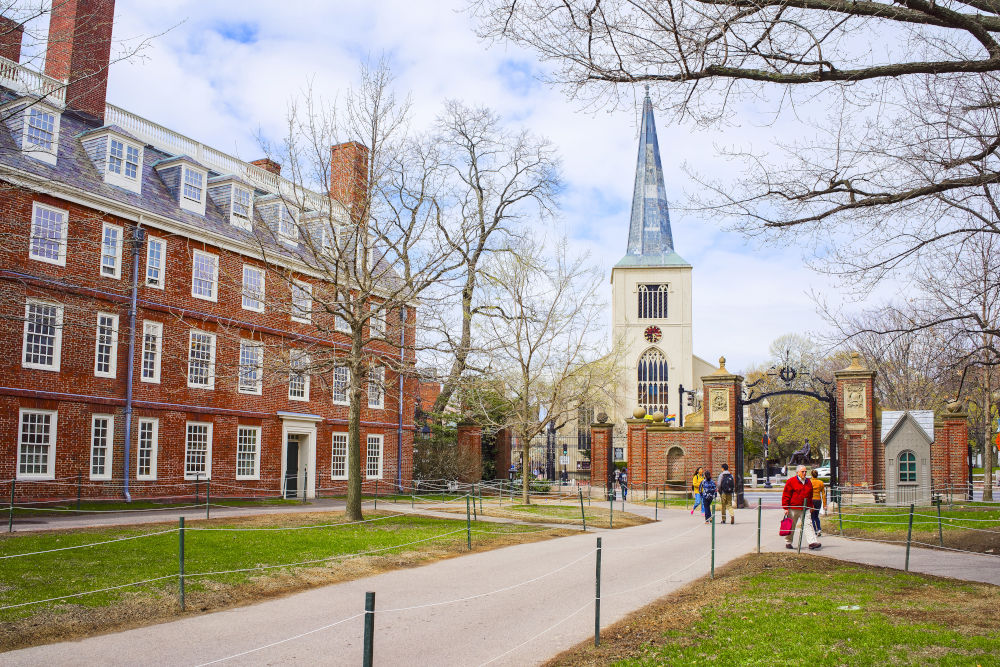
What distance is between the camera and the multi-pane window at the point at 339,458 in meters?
34.4

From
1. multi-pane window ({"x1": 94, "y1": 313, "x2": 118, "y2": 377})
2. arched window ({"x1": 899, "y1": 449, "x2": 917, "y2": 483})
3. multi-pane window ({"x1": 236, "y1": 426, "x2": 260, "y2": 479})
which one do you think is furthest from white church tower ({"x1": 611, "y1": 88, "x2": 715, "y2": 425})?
multi-pane window ({"x1": 94, "y1": 313, "x2": 118, "y2": 377})

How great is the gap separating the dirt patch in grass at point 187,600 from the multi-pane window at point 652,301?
77.4m

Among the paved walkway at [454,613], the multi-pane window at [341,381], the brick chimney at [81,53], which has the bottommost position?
the paved walkway at [454,613]

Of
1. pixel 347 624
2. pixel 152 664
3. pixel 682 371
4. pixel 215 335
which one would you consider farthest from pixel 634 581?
pixel 682 371

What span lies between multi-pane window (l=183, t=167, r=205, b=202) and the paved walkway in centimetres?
1954

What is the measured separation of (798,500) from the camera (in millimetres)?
16625

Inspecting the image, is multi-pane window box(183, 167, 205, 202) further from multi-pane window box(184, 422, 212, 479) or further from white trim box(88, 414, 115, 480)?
white trim box(88, 414, 115, 480)

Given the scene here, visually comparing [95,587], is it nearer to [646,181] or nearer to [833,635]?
[833,635]

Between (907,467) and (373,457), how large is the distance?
2180 cm

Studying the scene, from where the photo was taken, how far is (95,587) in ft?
33.9

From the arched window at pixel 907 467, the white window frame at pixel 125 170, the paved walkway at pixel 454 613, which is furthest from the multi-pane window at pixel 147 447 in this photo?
the arched window at pixel 907 467

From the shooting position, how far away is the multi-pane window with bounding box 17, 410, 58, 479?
22375 mm

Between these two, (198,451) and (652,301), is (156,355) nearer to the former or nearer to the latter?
(198,451)

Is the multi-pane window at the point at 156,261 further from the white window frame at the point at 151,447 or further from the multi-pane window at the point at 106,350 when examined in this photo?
the white window frame at the point at 151,447
